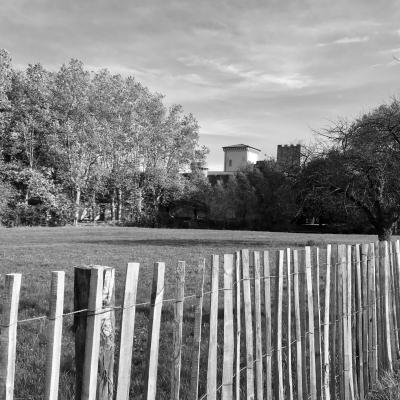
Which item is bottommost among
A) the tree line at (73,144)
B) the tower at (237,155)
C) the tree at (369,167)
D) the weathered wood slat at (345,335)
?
the weathered wood slat at (345,335)

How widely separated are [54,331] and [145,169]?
190 ft

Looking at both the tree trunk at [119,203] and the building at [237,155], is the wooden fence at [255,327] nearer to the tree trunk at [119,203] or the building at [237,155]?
the tree trunk at [119,203]

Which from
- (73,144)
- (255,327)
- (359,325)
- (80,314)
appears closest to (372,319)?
(359,325)

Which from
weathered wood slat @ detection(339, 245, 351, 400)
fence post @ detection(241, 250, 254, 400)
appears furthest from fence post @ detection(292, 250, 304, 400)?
weathered wood slat @ detection(339, 245, 351, 400)

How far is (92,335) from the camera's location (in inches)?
92.2

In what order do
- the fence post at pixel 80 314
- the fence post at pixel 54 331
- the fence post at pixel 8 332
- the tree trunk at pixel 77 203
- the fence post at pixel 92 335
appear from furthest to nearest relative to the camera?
1. the tree trunk at pixel 77 203
2. the fence post at pixel 80 314
3. the fence post at pixel 92 335
4. the fence post at pixel 54 331
5. the fence post at pixel 8 332

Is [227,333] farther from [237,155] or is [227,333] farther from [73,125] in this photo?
[237,155]

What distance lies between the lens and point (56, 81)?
49.0m

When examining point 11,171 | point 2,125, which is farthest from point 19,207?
point 2,125

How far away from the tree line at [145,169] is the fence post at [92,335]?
1976 centimetres

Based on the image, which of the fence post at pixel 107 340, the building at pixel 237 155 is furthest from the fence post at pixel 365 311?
the building at pixel 237 155

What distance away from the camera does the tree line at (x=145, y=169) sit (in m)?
22.0

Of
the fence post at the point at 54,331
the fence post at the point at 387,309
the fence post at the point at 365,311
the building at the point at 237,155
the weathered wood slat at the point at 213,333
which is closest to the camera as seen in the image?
the fence post at the point at 54,331

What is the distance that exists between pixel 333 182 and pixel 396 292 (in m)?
16.4
